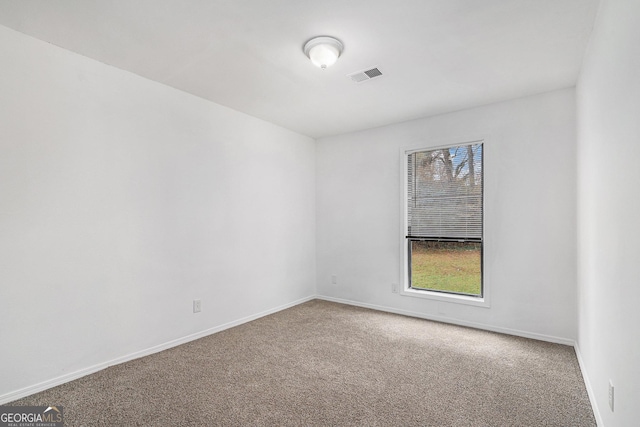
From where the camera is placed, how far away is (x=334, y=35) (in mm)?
2295

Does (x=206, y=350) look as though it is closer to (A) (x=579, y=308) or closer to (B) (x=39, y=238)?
(B) (x=39, y=238)

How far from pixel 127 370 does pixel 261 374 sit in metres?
1.10

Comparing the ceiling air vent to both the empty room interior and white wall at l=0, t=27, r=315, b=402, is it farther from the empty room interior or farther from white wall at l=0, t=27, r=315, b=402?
white wall at l=0, t=27, r=315, b=402

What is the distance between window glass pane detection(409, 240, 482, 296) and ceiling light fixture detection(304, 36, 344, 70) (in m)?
2.66

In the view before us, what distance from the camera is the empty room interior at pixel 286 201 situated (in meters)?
2.02

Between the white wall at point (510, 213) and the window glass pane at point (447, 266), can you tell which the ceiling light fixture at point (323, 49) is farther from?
the window glass pane at point (447, 266)

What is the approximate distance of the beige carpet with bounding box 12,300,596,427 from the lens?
2035 mm

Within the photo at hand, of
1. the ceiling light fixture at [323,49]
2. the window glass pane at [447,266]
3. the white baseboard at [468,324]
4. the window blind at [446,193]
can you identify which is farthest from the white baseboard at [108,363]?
the ceiling light fixture at [323,49]

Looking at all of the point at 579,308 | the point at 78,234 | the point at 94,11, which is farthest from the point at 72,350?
the point at 579,308

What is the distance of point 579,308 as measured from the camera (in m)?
2.95

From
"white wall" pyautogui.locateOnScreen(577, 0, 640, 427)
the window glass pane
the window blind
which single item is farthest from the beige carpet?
the window blind

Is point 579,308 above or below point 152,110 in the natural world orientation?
below

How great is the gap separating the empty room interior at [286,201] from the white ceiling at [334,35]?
2 centimetres
